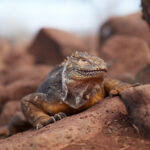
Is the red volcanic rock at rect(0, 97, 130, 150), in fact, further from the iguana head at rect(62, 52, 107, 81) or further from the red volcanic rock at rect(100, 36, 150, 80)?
the red volcanic rock at rect(100, 36, 150, 80)

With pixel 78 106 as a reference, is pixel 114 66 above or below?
below

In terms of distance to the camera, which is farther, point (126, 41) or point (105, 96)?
point (126, 41)

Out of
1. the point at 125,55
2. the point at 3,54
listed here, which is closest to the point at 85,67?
the point at 125,55

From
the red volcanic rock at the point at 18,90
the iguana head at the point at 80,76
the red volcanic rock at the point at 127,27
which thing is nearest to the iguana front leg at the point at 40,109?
the iguana head at the point at 80,76

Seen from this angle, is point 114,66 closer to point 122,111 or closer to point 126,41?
point 126,41

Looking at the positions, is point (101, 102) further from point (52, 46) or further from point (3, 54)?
point (3, 54)

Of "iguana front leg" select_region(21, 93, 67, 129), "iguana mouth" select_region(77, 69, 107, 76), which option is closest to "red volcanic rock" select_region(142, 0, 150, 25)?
"iguana mouth" select_region(77, 69, 107, 76)

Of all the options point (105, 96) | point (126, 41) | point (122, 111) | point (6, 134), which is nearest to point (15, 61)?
point (126, 41)
